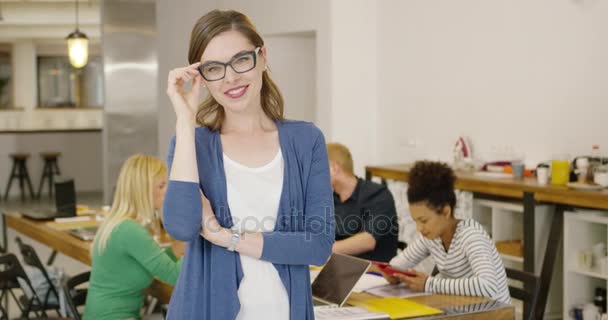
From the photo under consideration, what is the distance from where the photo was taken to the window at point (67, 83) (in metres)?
18.0

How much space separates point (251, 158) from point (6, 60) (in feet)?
56.4

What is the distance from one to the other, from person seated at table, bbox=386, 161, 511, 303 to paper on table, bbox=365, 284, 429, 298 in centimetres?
3

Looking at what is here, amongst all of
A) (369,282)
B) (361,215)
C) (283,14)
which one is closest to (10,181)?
(283,14)

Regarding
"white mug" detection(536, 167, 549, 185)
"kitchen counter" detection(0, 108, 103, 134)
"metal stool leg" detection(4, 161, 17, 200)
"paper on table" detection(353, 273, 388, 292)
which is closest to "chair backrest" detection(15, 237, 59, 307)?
"paper on table" detection(353, 273, 388, 292)

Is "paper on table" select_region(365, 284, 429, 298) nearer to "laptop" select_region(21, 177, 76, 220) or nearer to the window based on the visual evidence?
"laptop" select_region(21, 177, 76, 220)

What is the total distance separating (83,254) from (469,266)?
2.23 m

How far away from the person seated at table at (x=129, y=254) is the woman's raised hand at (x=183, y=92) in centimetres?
185

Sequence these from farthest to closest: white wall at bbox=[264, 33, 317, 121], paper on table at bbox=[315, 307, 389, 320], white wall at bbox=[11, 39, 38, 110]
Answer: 1. white wall at bbox=[11, 39, 38, 110]
2. white wall at bbox=[264, 33, 317, 121]
3. paper on table at bbox=[315, 307, 389, 320]

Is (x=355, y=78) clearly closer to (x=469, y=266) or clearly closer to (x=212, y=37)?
(x=469, y=266)

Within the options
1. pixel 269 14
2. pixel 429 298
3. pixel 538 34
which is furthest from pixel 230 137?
pixel 269 14

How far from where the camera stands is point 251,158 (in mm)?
1817

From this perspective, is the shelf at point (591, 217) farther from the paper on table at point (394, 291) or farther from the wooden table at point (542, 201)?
the paper on table at point (394, 291)

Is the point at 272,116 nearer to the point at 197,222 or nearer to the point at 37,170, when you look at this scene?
the point at 197,222

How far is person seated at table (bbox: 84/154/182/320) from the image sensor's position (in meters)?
3.59
